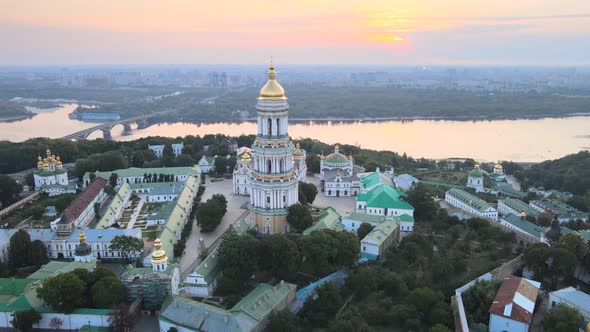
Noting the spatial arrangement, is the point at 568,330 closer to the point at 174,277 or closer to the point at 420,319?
the point at 420,319

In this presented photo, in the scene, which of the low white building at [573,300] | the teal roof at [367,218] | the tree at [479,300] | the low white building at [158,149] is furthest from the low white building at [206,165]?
the low white building at [573,300]

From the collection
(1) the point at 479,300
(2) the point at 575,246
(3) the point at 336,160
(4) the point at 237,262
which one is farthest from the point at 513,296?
(3) the point at 336,160

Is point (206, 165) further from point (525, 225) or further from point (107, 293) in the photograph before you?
point (525, 225)

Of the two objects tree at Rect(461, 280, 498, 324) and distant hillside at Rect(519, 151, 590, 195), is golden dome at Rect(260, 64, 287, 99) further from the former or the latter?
distant hillside at Rect(519, 151, 590, 195)

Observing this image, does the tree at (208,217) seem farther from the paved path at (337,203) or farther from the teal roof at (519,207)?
the teal roof at (519,207)

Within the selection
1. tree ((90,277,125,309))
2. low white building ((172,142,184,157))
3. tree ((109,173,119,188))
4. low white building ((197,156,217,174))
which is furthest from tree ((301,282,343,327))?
low white building ((172,142,184,157))

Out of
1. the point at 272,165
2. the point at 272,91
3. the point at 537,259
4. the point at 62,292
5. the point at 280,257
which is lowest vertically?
the point at 62,292
